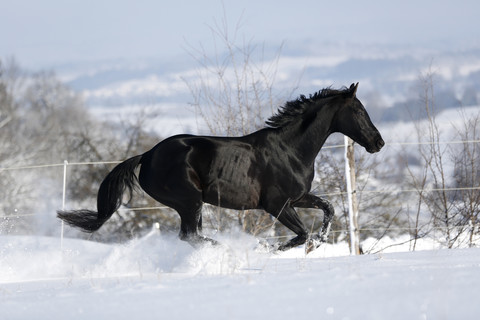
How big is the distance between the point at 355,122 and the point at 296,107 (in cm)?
51

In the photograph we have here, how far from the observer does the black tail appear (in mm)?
5512

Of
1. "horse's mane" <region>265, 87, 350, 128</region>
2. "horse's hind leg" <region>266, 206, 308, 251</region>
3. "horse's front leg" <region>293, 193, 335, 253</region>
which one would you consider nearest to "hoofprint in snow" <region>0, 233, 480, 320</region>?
"horse's hind leg" <region>266, 206, 308, 251</region>

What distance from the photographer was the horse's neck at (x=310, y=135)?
5.38m

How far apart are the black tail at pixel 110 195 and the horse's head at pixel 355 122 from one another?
174 centimetres

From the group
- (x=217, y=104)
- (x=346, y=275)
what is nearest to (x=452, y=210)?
(x=217, y=104)

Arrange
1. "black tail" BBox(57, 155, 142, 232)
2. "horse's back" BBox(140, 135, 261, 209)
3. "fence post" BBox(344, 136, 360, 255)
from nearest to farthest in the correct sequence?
"horse's back" BBox(140, 135, 261, 209), "black tail" BBox(57, 155, 142, 232), "fence post" BBox(344, 136, 360, 255)

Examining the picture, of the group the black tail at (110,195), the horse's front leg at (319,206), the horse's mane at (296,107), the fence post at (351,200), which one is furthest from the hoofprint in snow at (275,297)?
the fence post at (351,200)

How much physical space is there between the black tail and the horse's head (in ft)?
5.71

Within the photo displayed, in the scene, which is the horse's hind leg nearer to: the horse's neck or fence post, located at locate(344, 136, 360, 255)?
the horse's neck

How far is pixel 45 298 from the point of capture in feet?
10.5

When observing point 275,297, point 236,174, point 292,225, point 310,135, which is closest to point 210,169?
point 236,174

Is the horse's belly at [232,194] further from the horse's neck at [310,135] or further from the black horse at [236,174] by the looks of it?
the horse's neck at [310,135]

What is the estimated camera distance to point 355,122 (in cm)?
556

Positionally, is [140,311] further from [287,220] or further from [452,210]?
[452,210]
